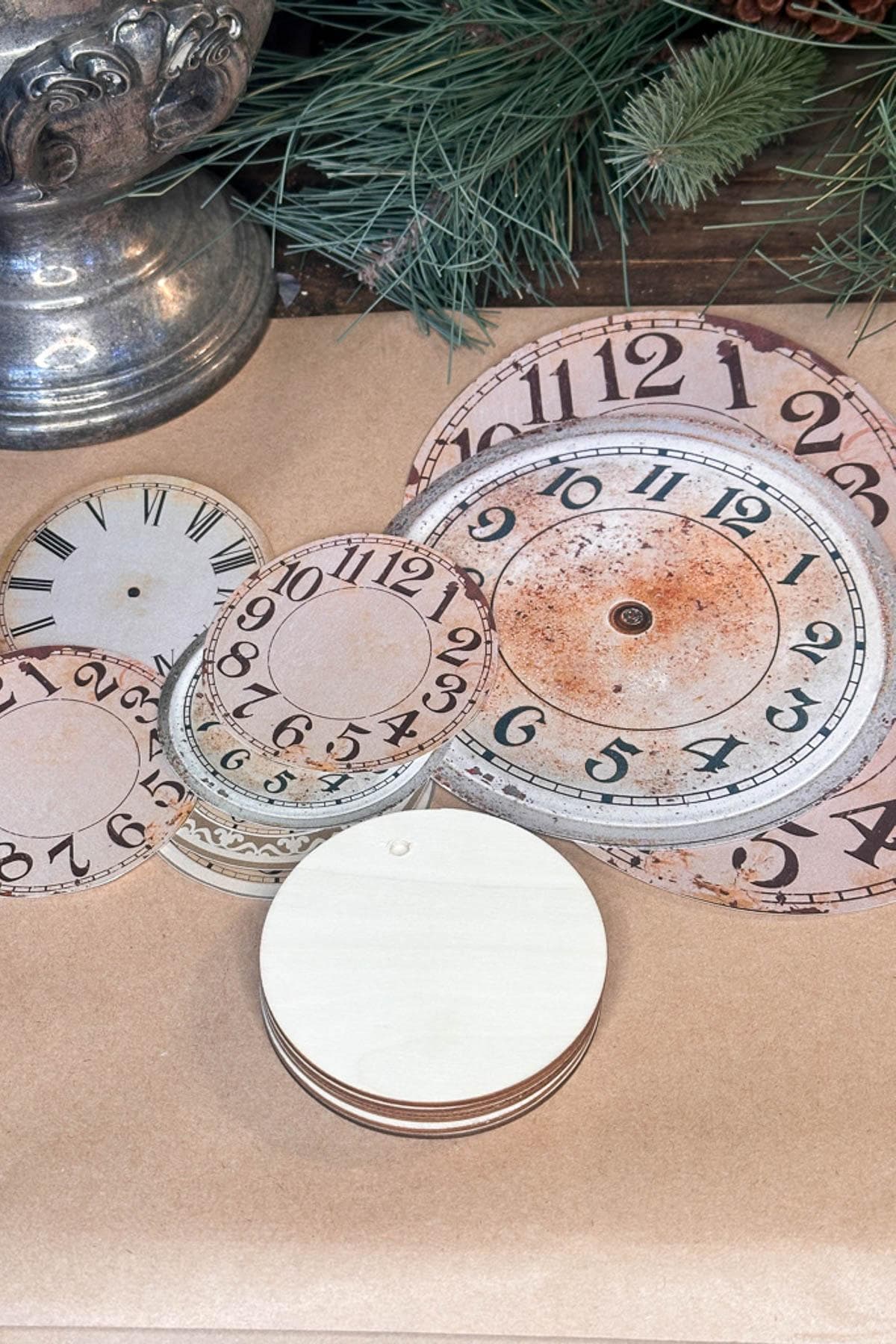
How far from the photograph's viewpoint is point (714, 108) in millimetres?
890

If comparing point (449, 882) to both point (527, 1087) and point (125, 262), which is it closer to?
point (527, 1087)

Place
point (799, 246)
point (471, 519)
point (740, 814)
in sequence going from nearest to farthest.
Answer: point (740, 814) → point (471, 519) → point (799, 246)

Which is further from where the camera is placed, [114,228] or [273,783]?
[114,228]

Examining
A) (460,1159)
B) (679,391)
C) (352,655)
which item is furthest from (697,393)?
(460,1159)

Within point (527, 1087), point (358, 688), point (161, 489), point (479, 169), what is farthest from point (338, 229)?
point (527, 1087)

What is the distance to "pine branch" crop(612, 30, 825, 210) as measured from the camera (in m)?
0.86

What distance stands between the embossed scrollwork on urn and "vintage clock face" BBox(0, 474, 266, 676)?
195 millimetres

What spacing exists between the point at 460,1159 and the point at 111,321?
586mm

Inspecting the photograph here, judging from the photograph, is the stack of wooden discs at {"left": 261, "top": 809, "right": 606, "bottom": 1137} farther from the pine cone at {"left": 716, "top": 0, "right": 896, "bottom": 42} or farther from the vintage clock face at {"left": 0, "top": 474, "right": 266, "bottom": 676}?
the pine cone at {"left": 716, "top": 0, "right": 896, "bottom": 42}

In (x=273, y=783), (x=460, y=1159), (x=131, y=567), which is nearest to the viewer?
(x=460, y=1159)

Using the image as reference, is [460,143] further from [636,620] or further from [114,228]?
[636,620]

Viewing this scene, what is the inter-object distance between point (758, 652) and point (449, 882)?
0.81 ft

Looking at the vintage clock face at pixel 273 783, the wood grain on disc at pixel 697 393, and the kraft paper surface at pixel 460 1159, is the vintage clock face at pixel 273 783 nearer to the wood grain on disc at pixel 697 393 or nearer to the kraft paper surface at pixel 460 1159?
the kraft paper surface at pixel 460 1159

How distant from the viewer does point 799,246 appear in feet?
3.28
